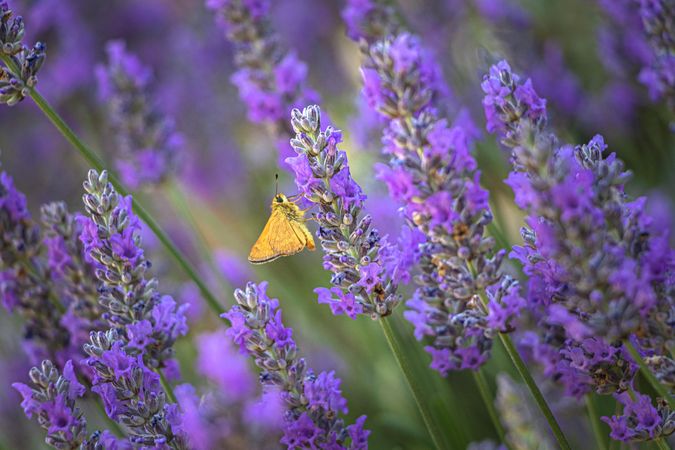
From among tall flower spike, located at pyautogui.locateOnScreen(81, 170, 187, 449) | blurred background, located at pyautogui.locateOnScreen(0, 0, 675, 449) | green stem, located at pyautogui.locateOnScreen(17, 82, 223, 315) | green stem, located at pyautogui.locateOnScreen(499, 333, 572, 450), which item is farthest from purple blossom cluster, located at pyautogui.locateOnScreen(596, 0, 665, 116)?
tall flower spike, located at pyautogui.locateOnScreen(81, 170, 187, 449)

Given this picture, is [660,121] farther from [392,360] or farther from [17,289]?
[17,289]

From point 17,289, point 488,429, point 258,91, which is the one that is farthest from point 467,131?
point 17,289

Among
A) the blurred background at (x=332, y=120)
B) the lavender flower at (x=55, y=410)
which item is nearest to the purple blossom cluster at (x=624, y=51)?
the blurred background at (x=332, y=120)

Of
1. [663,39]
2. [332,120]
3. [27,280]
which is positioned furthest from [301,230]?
[332,120]

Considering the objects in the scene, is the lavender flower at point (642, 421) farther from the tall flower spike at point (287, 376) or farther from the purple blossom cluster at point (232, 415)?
the purple blossom cluster at point (232, 415)

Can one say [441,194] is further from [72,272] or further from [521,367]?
[72,272]

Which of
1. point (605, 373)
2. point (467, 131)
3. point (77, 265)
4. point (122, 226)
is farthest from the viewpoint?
point (467, 131)
